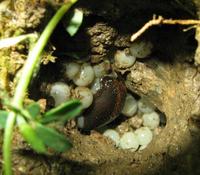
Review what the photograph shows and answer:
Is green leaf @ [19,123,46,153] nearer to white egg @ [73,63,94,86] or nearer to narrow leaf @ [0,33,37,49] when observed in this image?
narrow leaf @ [0,33,37,49]

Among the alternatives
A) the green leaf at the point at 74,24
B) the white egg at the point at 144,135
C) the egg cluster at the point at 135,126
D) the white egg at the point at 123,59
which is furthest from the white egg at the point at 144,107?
the green leaf at the point at 74,24

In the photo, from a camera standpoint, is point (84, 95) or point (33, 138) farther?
point (84, 95)

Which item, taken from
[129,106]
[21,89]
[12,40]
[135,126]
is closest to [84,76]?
[129,106]

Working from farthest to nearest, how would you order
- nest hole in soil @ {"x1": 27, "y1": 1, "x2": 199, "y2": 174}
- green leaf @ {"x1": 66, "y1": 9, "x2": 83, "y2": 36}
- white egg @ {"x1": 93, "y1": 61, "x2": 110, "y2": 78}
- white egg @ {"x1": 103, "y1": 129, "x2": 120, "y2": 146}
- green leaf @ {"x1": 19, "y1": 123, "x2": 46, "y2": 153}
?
white egg @ {"x1": 103, "y1": 129, "x2": 120, "y2": 146} < white egg @ {"x1": 93, "y1": 61, "x2": 110, "y2": 78} < nest hole in soil @ {"x1": 27, "y1": 1, "x2": 199, "y2": 174} < green leaf @ {"x1": 66, "y1": 9, "x2": 83, "y2": 36} < green leaf @ {"x1": 19, "y1": 123, "x2": 46, "y2": 153}

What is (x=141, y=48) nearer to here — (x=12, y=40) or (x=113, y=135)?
(x=113, y=135)

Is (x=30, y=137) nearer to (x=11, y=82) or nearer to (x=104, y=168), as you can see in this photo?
(x=11, y=82)

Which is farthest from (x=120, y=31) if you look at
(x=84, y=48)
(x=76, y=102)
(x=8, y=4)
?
(x=76, y=102)

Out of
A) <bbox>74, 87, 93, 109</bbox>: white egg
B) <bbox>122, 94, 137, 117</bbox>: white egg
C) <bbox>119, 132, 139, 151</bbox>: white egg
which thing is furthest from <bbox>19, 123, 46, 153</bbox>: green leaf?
<bbox>122, 94, 137, 117</bbox>: white egg
